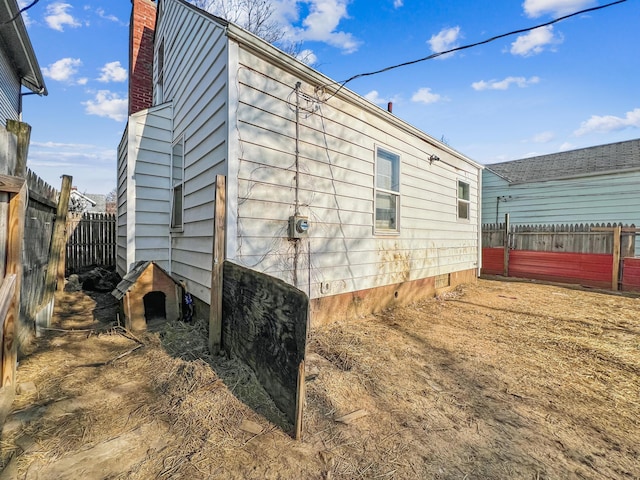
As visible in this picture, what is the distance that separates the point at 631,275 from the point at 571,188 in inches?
216

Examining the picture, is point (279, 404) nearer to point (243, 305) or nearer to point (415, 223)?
point (243, 305)

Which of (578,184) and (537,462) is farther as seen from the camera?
(578,184)

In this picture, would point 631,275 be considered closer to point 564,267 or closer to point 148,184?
point 564,267

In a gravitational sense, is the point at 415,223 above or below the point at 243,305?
above

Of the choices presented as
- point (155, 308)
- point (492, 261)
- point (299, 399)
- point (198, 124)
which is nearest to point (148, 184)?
point (198, 124)

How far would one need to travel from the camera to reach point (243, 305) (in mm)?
2908

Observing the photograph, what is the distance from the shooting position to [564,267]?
8875mm

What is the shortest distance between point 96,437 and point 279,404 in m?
1.20

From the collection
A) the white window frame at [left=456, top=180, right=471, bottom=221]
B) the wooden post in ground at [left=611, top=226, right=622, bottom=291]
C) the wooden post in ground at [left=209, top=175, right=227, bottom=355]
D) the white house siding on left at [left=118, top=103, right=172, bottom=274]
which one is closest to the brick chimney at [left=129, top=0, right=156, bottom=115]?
the white house siding on left at [left=118, top=103, right=172, bottom=274]

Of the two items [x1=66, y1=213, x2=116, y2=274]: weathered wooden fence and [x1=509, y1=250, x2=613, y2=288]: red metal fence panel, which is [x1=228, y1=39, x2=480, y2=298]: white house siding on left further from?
[x1=66, y1=213, x2=116, y2=274]: weathered wooden fence

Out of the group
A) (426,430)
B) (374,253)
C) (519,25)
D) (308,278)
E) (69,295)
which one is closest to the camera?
(426,430)

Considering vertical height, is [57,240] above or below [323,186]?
below

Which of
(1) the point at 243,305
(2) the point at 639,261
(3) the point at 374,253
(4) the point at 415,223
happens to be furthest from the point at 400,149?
(2) the point at 639,261

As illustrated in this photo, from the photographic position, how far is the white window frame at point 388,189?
5523mm
